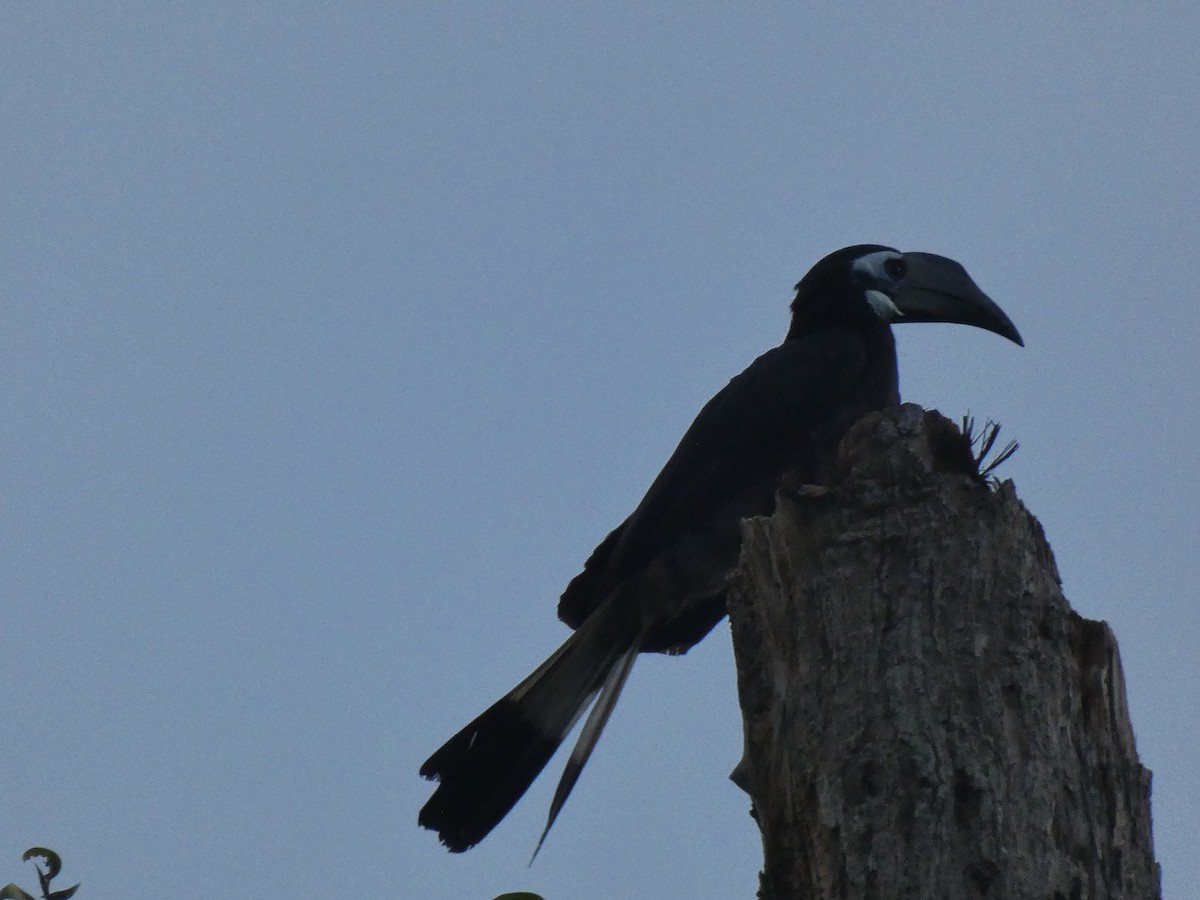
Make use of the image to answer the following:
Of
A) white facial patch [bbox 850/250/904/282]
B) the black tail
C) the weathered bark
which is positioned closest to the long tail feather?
the black tail

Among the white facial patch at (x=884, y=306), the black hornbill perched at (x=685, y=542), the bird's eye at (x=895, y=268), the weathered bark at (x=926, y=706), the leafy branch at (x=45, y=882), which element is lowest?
the leafy branch at (x=45, y=882)

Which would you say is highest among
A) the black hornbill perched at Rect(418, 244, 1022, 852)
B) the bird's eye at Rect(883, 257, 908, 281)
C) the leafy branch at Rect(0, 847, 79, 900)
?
the bird's eye at Rect(883, 257, 908, 281)

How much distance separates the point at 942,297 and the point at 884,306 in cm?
27

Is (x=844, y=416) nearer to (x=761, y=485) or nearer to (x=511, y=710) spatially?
(x=761, y=485)

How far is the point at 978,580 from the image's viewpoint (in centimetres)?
328

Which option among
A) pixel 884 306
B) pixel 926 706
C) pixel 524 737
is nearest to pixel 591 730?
pixel 524 737

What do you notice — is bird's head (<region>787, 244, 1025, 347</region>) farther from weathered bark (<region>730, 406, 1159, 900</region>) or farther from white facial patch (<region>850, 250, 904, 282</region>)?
weathered bark (<region>730, 406, 1159, 900</region>)

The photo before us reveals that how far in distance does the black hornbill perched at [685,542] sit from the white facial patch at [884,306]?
0.12 ft

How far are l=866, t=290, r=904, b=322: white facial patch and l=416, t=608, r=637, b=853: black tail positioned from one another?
1983 mm

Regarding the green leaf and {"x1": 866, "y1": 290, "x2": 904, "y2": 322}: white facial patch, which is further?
{"x1": 866, "y1": 290, "x2": 904, "y2": 322}: white facial patch

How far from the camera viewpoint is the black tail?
189 inches

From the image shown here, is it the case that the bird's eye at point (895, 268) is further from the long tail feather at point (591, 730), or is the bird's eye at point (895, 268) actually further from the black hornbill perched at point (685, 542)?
the long tail feather at point (591, 730)

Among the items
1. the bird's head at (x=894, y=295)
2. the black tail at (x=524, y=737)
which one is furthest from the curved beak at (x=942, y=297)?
the black tail at (x=524, y=737)

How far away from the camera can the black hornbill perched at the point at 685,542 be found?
5039 millimetres
